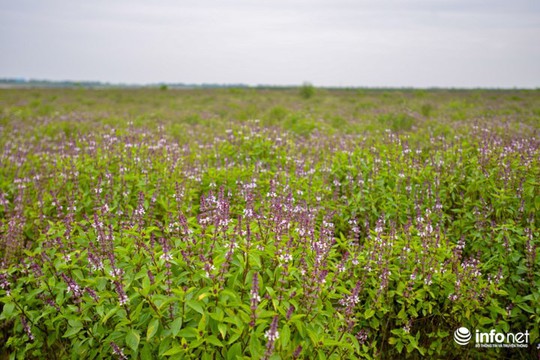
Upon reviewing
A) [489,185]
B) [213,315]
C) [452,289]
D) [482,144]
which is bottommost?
[452,289]

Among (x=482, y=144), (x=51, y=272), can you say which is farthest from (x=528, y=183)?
(x=51, y=272)

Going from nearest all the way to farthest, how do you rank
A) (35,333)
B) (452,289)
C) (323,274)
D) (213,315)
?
(213,315), (323,274), (35,333), (452,289)

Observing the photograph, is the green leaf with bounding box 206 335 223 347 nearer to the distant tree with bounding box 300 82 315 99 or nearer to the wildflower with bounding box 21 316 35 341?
the wildflower with bounding box 21 316 35 341

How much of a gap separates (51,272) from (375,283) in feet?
11.8

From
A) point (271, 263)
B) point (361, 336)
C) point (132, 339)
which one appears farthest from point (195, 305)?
point (361, 336)

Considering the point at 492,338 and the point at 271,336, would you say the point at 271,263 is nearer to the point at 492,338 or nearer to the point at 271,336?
the point at 271,336

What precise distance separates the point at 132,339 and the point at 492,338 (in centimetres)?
397

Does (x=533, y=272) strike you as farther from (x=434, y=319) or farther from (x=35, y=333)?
(x=35, y=333)

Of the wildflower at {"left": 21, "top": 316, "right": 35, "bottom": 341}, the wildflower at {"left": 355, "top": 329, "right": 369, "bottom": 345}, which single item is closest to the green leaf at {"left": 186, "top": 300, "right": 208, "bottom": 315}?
the wildflower at {"left": 355, "top": 329, "right": 369, "bottom": 345}

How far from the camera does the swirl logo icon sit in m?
4.12

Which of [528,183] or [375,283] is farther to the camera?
[528,183]

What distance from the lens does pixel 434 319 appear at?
4379 millimetres

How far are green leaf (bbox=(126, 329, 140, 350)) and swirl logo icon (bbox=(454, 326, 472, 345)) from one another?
3.49 meters

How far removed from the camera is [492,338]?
13.7 feet
